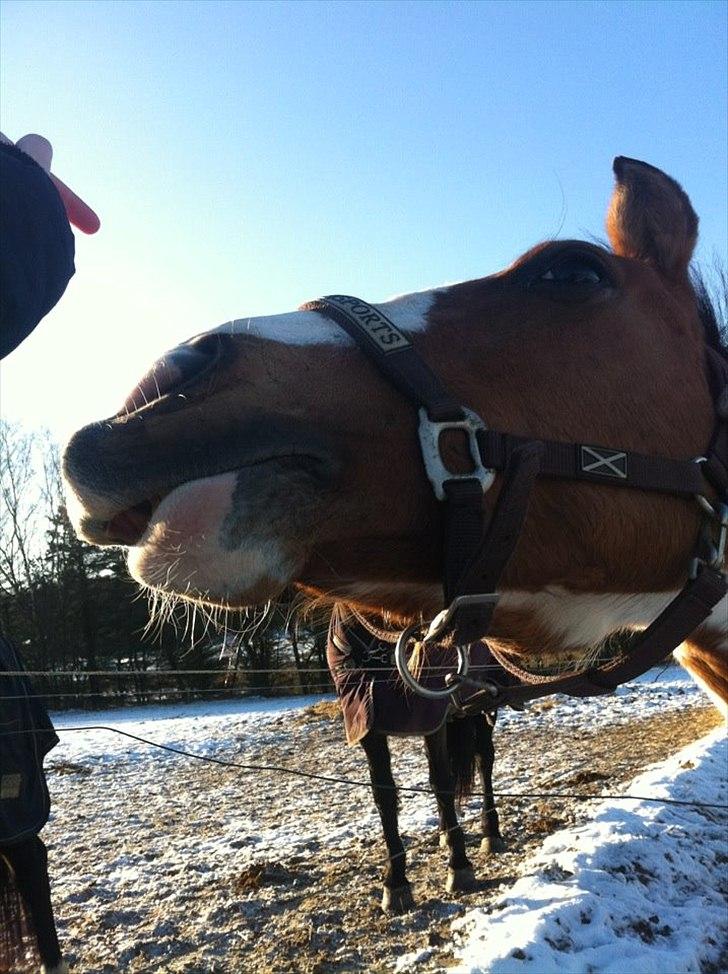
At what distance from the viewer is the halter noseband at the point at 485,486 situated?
1523 mm

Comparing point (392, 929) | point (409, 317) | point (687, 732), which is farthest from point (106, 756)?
point (409, 317)

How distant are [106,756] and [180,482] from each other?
10110 mm

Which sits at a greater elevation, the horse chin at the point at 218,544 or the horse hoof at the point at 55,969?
the horse chin at the point at 218,544

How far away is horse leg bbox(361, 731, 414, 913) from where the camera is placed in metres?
4.21

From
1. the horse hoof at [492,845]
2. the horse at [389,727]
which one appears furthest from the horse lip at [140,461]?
the horse hoof at [492,845]

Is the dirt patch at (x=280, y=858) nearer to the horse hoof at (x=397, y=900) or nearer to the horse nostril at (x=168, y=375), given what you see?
the horse hoof at (x=397, y=900)

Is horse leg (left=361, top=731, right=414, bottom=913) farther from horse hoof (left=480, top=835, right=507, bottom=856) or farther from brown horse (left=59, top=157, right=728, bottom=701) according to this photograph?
brown horse (left=59, top=157, right=728, bottom=701)

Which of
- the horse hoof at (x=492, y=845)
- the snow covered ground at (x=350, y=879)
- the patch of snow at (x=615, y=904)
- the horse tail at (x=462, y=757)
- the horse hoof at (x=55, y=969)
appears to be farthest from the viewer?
the horse tail at (x=462, y=757)

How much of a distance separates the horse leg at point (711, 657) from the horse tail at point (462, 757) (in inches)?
123

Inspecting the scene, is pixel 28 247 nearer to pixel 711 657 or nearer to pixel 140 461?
pixel 140 461

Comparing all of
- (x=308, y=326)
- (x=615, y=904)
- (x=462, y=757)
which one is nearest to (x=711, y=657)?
(x=308, y=326)

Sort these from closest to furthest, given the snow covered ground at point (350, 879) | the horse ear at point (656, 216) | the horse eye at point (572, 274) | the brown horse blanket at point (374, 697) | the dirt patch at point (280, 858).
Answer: the horse eye at point (572, 274)
the horse ear at point (656, 216)
the snow covered ground at point (350, 879)
the dirt patch at point (280, 858)
the brown horse blanket at point (374, 697)

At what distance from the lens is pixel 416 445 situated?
60.3 inches

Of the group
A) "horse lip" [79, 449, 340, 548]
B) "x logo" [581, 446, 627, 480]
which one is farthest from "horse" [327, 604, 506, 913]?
"horse lip" [79, 449, 340, 548]
